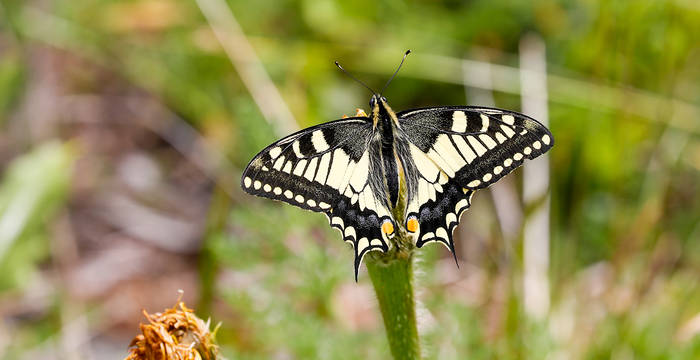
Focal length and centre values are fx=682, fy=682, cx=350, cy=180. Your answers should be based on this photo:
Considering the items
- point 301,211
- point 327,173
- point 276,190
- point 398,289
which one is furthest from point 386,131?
point 301,211

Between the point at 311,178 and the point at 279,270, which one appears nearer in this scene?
the point at 311,178

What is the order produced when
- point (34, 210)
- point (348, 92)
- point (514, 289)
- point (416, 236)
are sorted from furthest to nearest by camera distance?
point (348, 92), point (34, 210), point (514, 289), point (416, 236)

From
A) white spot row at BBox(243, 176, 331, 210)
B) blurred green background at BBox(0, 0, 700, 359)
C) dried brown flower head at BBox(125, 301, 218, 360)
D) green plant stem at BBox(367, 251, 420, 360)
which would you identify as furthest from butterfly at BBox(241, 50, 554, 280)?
blurred green background at BBox(0, 0, 700, 359)

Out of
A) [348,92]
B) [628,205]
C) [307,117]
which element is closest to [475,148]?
[628,205]

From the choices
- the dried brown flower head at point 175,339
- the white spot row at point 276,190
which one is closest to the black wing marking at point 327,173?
the white spot row at point 276,190

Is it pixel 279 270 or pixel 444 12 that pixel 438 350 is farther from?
pixel 444 12

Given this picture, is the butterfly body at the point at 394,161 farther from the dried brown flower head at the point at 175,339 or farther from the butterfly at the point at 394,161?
the dried brown flower head at the point at 175,339
